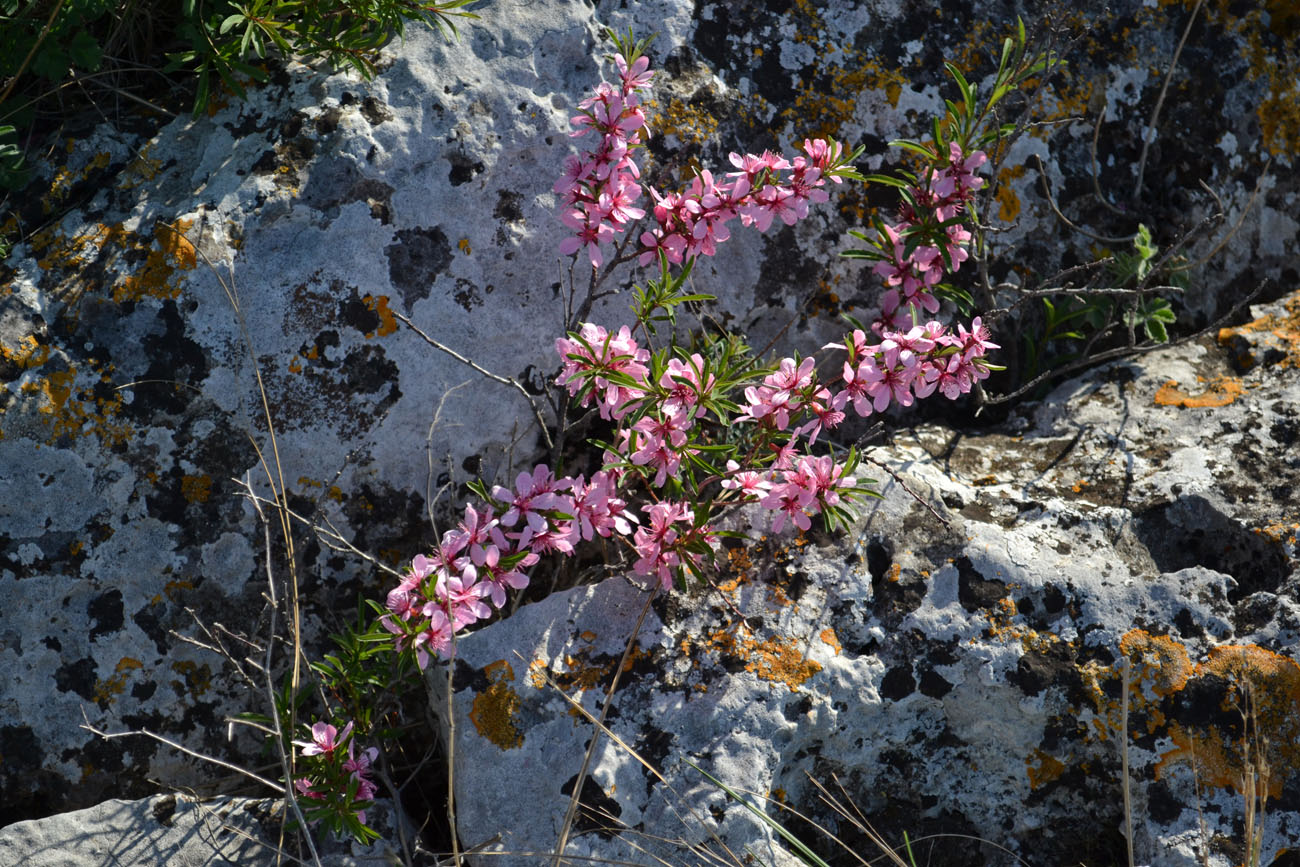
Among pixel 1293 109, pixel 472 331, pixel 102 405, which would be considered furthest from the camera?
pixel 1293 109

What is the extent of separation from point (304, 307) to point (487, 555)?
103cm

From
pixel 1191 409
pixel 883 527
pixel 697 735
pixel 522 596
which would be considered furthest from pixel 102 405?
pixel 1191 409

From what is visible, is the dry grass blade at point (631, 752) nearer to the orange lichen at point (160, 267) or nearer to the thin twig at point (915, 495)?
the thin twig at point (915, 495)

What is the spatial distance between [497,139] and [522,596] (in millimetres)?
1508

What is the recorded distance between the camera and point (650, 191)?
110 inches

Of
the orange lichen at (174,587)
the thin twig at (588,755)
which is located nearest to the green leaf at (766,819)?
the thin twig at (588,755)

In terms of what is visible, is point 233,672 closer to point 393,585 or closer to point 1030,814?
point 393,585

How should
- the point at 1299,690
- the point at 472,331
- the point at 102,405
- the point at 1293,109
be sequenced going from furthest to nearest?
the point at 1293,109 < the point at 472,331 < the point at 102,405 < the point at 1299,690

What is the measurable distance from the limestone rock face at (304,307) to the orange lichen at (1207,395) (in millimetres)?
488

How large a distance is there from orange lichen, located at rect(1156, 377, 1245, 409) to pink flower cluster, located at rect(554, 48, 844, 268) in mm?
1432

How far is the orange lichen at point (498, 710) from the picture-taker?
8.58 ft

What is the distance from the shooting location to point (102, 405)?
112 inches

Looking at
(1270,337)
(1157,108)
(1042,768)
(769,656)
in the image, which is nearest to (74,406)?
(769,656)

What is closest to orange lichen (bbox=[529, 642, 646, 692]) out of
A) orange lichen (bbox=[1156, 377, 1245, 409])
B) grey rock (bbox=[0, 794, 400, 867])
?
grey rock (bbox=[0, 794, 400, 867])
